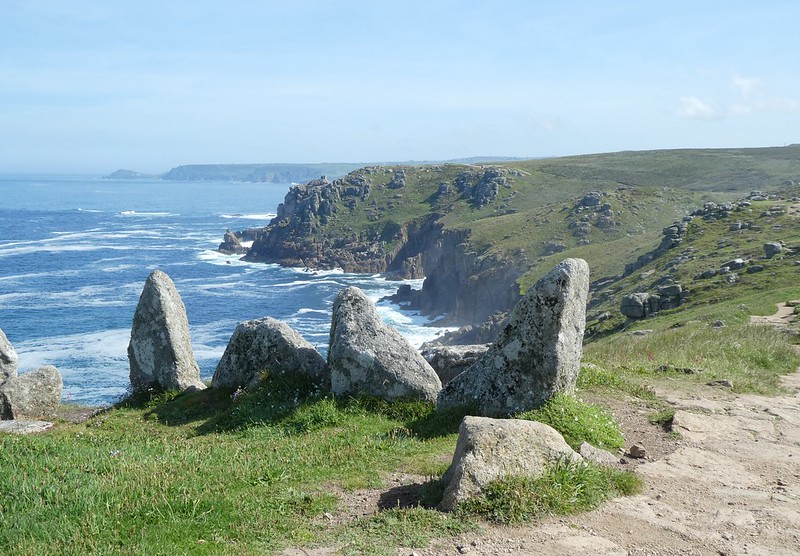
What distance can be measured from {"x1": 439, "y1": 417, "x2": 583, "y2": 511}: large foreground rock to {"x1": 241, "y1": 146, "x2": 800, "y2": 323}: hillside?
79565mm

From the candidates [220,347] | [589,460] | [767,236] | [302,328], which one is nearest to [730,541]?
[589,460]

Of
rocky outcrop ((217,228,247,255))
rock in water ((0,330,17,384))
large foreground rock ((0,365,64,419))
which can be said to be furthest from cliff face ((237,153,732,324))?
rock in water ((0,330,17,384))

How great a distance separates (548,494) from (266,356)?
37.2 ft

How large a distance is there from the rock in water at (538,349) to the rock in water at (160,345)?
38.5ft

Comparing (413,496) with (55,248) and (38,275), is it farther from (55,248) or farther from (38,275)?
(55,248)

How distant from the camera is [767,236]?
216 ft

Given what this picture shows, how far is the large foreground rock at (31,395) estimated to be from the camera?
67.2 feet

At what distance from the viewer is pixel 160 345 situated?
2245 cm

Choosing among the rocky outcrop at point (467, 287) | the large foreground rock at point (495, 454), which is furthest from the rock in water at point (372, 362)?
the rocky outcrop at point (467, 287)

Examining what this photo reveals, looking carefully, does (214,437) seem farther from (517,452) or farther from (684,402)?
(684,402)

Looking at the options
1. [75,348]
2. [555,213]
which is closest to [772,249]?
[75,348]

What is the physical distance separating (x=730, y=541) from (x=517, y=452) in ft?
10.0

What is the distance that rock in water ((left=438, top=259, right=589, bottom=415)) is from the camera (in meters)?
13.6

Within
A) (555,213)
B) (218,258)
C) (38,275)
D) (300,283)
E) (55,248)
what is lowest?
(300,283)
